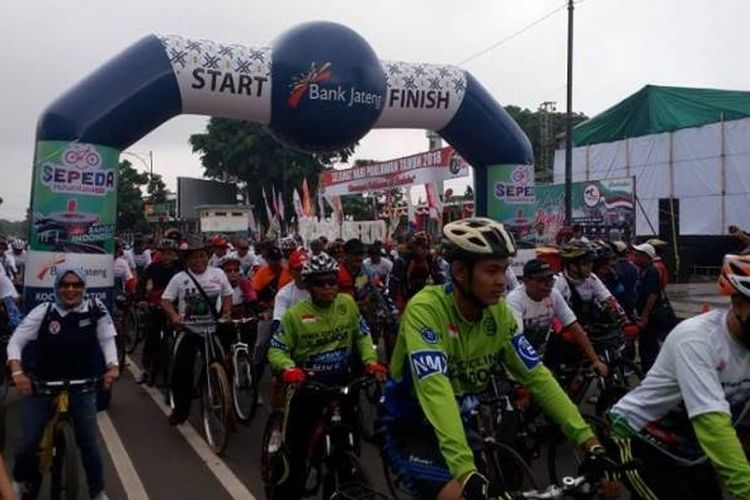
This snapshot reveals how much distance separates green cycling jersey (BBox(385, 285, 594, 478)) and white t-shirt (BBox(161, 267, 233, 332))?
4.77 meters

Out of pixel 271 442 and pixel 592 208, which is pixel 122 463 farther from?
pixel 592 208

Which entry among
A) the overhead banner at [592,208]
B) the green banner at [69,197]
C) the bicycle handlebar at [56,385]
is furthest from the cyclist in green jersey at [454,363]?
the overhead banner at [592,208]

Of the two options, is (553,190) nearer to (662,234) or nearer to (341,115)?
(662,234)

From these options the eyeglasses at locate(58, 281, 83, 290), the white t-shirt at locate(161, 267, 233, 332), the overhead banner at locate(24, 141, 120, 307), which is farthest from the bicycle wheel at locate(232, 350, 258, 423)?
the eyeglasses at locate(58, 281, 83, 290)

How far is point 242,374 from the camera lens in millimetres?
8055

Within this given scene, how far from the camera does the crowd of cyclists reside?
Answer: 2910 millimetres

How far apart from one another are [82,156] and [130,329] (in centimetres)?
502

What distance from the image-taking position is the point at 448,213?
26.8m

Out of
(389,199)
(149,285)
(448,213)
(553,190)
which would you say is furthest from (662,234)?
(149,285)

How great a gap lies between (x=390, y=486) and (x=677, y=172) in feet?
84.9

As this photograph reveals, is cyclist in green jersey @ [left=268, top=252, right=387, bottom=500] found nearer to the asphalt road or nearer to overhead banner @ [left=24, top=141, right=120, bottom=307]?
the asphalt road

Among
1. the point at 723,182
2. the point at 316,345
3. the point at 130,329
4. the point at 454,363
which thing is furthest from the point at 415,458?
the point at 723,182

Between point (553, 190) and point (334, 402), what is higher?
point (553, 190)

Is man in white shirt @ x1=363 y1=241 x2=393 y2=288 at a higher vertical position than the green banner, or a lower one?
lower
